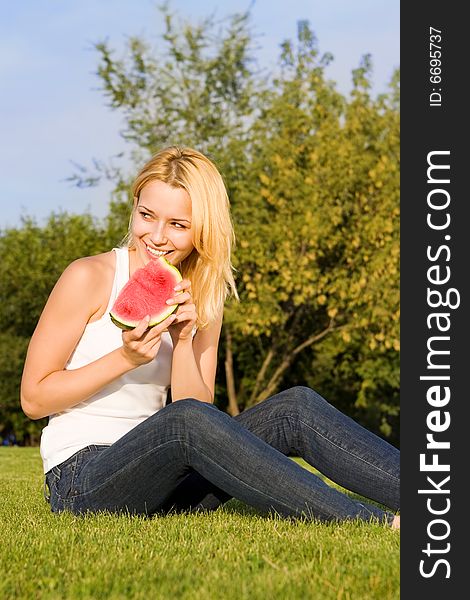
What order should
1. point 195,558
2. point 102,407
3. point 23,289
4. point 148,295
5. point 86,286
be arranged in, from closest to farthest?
1. point 195,558
2. point 148,295
3. point 86,286
4. point 102,407
5. point 23,289

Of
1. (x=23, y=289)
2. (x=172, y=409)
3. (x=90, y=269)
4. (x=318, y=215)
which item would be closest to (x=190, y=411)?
(x=172, y=409)

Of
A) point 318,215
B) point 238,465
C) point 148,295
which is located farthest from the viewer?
point 318,215

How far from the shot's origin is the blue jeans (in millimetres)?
4062

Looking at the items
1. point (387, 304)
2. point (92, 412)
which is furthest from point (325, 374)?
point (92, 412)

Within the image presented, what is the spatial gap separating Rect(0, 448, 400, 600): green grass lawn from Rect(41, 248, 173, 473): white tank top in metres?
0.36

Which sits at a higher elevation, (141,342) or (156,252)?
(156,252)

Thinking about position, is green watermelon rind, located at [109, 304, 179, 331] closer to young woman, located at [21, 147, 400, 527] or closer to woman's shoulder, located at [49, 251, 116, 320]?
young woman, located at [21, 147, 400, 527]

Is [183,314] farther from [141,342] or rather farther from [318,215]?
[318,215]

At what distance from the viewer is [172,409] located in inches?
163

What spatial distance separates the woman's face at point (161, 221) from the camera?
15.3 ft

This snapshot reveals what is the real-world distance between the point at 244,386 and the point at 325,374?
2306 millimetres

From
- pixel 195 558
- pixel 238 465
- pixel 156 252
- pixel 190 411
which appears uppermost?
pixel 156 252

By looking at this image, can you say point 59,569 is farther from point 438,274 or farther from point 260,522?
point 438,274

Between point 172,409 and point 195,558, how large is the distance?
837mm
